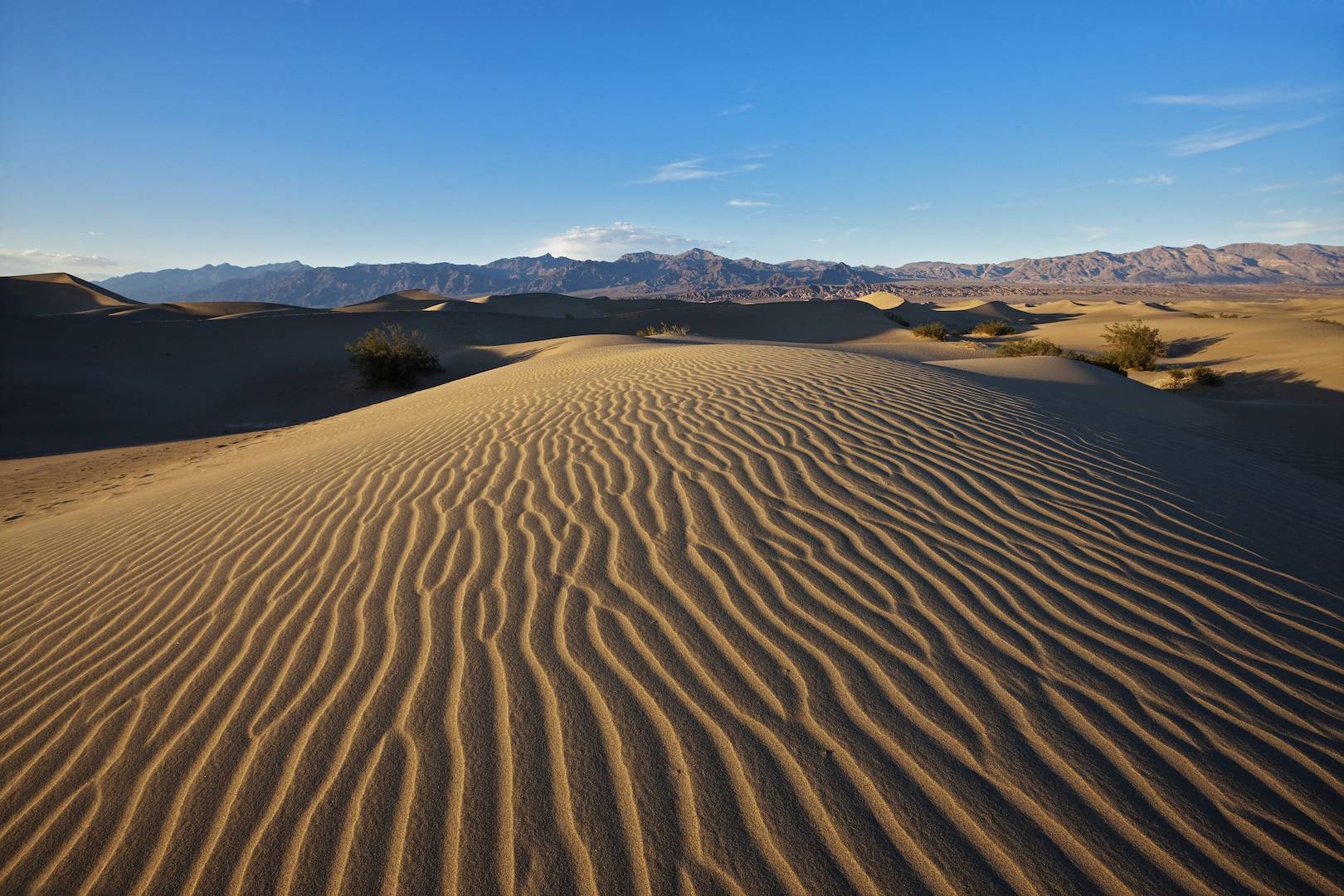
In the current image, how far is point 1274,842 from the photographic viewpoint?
178 cm

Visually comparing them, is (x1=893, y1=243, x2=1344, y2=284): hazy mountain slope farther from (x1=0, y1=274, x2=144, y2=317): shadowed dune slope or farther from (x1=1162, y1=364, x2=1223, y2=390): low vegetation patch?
(x1=0, y1=274, x2=144, y2=317): shadowed dune slope

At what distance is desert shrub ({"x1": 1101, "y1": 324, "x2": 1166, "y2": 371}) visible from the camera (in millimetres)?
16156

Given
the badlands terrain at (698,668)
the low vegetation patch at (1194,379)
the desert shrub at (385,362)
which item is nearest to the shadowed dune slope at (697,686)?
the badlands terrain at (698,668)

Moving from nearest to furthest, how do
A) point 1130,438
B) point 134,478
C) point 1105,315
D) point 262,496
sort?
point 262,496
point 1130,438
point 134,478
point 1105,315

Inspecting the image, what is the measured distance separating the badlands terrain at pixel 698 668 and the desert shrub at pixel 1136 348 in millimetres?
12295

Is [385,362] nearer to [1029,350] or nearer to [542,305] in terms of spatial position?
[1029,350]

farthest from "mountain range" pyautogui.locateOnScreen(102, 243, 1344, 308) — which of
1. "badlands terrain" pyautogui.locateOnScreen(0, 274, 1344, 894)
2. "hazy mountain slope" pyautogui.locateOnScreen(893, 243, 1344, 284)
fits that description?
"badlands terrain" pyautogui.locateOnScreen(0, 274, 1344, 894)

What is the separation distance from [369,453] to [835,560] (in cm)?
458

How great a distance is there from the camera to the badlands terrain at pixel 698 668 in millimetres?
1835

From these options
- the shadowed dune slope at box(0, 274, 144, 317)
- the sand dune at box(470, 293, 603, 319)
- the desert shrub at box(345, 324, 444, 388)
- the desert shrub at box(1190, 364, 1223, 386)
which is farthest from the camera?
the sand dune at box(470, 293, 603, 319)

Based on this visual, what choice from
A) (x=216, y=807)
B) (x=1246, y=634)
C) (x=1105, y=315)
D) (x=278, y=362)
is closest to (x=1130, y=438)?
(x=1246, y=634)

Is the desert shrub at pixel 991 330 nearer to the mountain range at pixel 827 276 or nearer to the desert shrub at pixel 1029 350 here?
the desert shrub at pixel 1029 350

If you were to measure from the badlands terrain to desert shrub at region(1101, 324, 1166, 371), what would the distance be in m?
12.3

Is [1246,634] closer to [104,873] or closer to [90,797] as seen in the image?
[104,873]
